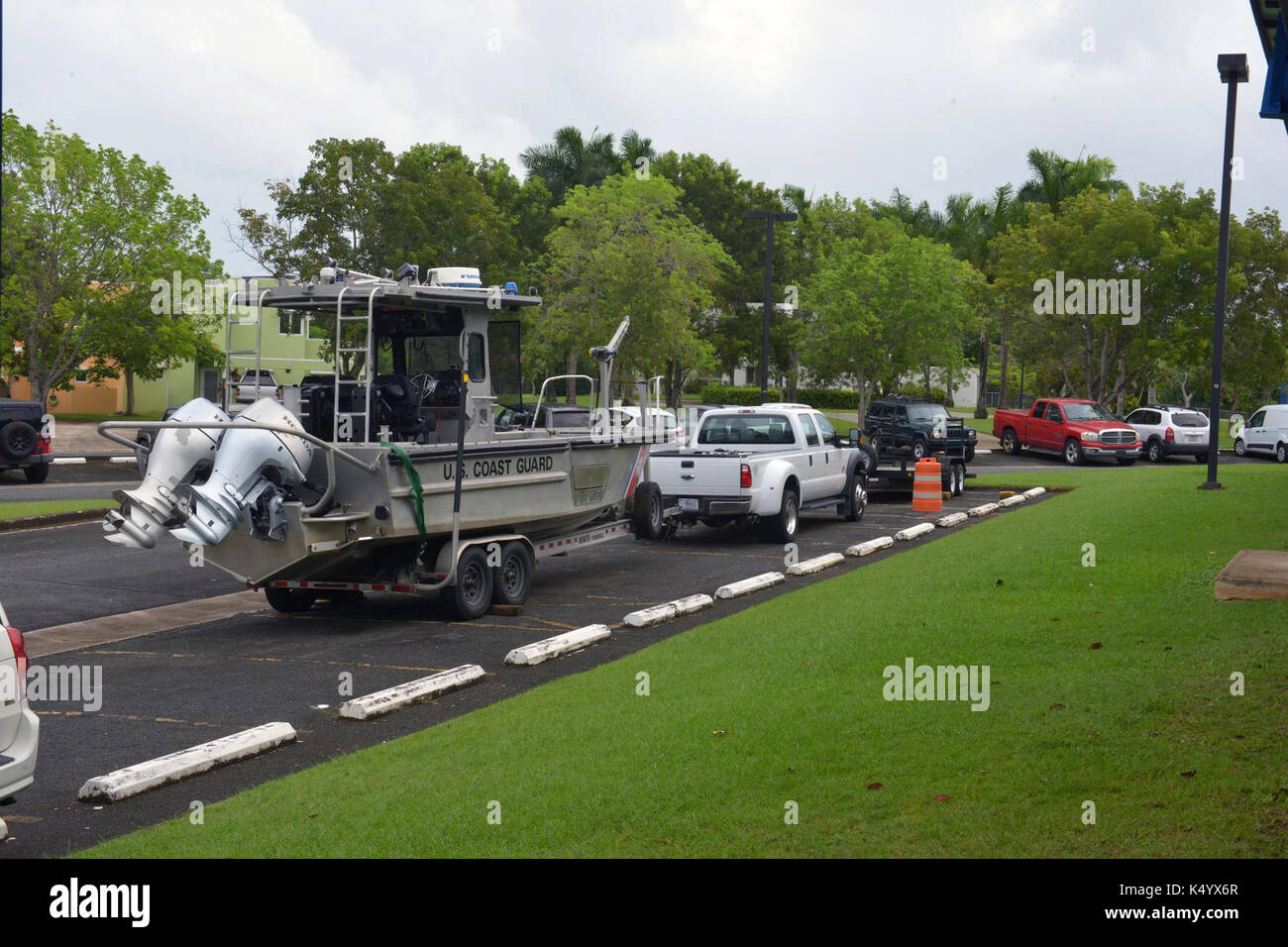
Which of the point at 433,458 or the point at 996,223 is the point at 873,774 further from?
the point at 996,223

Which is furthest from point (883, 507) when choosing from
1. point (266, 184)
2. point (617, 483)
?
point (266, 184)

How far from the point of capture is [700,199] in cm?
6281

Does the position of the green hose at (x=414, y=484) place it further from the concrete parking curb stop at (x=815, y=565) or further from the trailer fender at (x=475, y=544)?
the concrete parking curb stop at (x=815, y=565)

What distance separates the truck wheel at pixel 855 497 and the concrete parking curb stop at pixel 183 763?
14552 mm

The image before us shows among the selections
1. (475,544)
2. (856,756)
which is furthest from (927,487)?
(856,756)

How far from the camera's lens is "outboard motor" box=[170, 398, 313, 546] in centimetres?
1116

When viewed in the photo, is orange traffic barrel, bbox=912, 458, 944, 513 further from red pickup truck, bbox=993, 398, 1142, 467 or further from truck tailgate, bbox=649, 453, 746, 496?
red pickup truck, bbox=993, 398, 1142, 467

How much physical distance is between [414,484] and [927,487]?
13.5 meters

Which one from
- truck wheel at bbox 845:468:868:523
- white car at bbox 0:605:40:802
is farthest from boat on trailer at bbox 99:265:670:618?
truck wheel at bbox 845:468:868:523

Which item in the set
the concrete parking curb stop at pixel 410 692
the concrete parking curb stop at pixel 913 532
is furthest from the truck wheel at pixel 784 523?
the concrete parking curb stop at pixel 410 692

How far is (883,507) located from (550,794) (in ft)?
62.7

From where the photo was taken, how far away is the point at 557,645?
1116 centimetres

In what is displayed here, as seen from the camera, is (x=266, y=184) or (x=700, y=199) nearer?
(x=266, y=184)

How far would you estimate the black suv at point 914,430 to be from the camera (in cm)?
2622
